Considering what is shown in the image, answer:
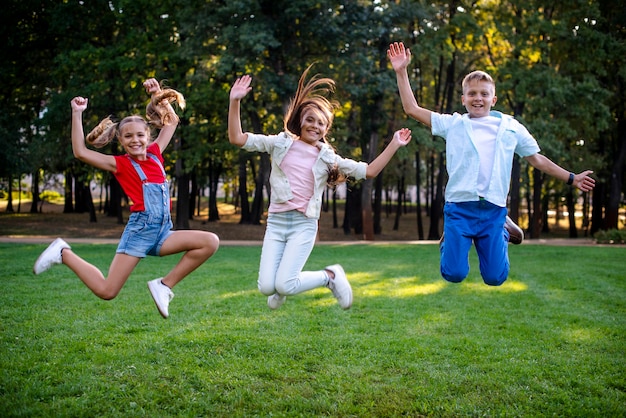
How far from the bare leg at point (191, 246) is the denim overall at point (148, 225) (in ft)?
0.27

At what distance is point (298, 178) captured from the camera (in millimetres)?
5590

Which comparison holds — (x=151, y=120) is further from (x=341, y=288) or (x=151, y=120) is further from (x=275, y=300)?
(x=341, y=288)

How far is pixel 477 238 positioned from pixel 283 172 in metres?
1.84

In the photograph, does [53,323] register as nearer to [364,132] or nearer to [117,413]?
[117,413]

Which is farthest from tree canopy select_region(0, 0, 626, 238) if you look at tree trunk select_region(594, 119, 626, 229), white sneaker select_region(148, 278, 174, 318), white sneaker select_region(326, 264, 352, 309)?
white sneaker select_region(148, 278, 174, 318)

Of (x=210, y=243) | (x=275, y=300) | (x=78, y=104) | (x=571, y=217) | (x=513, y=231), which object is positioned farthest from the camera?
(x=571, y=217)

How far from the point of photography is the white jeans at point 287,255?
5.39 meters

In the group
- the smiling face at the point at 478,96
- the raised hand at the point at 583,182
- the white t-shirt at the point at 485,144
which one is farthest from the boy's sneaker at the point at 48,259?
the raised hand at the point at 583,182

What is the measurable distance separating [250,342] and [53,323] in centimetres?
300

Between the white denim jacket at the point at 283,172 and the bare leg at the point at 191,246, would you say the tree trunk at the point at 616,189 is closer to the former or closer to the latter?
the white denim jacket at the point at 283,172

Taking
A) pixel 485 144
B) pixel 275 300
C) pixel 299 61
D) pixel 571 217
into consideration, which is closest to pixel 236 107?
pixel 275 300

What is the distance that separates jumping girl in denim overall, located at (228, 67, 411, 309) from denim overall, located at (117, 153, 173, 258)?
0.91 meters

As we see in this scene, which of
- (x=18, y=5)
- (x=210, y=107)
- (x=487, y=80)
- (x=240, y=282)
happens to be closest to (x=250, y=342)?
(x=487, y=80)

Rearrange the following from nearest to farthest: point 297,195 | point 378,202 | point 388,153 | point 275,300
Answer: point 388,153
point 297,195
point 275,300
point 378,202
